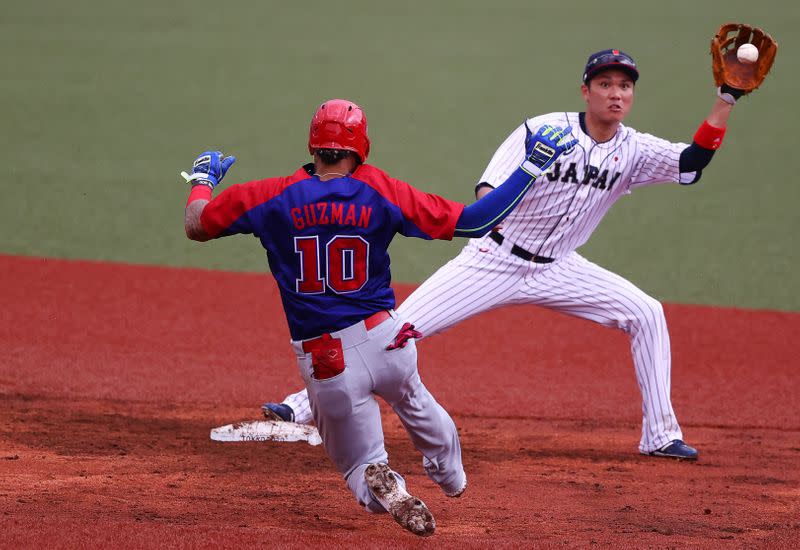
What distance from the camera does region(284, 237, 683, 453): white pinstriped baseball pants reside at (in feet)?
18.7

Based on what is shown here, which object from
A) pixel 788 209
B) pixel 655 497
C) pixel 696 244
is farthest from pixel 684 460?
pixel 788 209

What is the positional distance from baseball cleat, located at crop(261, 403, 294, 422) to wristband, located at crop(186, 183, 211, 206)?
172 cm

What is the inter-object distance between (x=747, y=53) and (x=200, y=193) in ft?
8.91

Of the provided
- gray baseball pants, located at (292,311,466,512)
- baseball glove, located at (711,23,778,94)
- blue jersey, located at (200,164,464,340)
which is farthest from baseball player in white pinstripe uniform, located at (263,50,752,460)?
blue jersey, located at (200,164,464,340)

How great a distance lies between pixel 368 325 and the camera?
413cm

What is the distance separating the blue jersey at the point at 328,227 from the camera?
158 inches

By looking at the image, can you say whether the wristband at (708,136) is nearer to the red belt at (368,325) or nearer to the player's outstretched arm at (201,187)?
the red belt at (368,325)

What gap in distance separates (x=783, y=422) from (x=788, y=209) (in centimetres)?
472

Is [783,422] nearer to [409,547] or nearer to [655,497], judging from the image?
[655,497]

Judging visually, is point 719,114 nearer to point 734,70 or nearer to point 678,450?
point 734,70

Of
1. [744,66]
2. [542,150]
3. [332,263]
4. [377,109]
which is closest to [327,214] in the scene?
[332,263]

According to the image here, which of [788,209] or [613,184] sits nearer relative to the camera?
[613,184]

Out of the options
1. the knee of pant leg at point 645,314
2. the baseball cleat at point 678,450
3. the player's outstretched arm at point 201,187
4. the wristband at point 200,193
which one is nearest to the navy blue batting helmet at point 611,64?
the knee of pant leg at point 645,314

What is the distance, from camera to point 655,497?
16.5 feet
